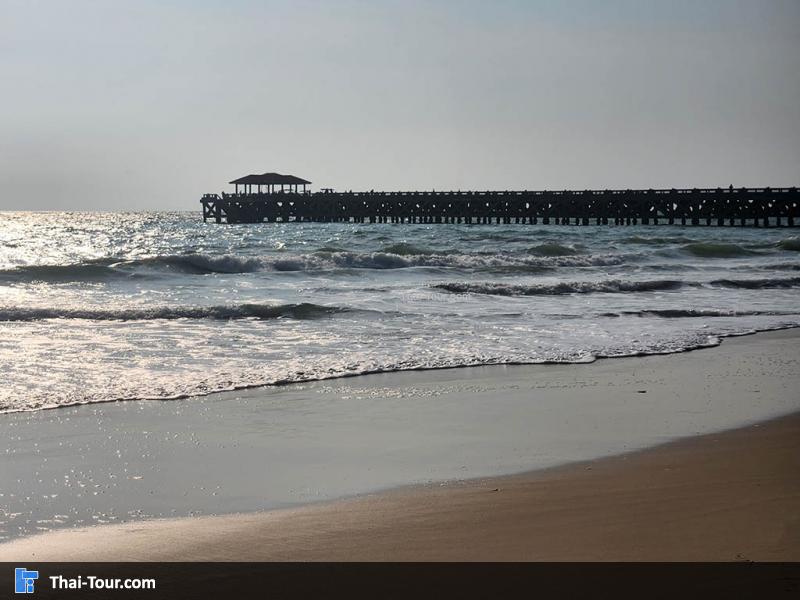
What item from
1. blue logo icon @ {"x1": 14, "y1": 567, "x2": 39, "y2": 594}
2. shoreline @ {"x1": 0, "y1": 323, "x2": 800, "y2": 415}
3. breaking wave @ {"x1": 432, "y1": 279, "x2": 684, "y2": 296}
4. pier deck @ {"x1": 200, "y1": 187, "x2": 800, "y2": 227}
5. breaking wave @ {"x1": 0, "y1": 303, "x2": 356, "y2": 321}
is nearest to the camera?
blue logo icon @ {"x1": 14, "y1": 567, "x2": 39, "y2": 594}

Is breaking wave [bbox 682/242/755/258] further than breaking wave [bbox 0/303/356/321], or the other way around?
breaking wave [bbox 682/242/755/258]

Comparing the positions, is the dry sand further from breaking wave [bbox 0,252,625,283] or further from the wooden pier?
the wooden pier

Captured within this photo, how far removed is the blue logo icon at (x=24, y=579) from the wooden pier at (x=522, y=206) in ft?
168

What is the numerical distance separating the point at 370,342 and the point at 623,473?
6187 millimetres

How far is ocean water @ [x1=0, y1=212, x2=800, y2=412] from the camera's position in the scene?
9266 millimetres

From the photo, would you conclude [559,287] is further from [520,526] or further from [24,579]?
[24,579]

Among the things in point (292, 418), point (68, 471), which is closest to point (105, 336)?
point (292, 418)

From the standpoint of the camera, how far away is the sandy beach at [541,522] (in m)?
3.91

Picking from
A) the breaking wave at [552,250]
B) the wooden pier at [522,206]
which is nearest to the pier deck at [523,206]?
the wooden pier at [522,206]

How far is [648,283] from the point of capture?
2084cm

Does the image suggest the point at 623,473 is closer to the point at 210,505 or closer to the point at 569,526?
the point at 569,526

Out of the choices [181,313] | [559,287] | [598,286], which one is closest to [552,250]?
[598,286]

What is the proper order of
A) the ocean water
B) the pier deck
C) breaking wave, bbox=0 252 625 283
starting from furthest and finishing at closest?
1. the pier deck
2. breaking wave, bbox=0 252 625 283
3. the ocean water

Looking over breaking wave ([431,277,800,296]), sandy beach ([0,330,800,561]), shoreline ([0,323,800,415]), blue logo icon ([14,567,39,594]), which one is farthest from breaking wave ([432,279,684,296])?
blue logo icon ([14,567,39,594])
